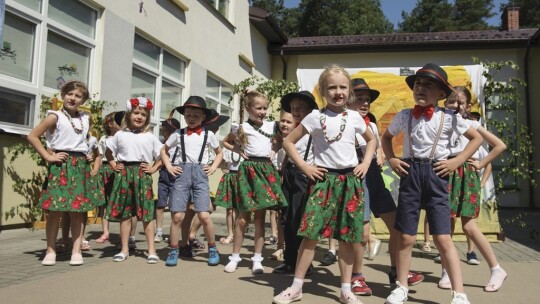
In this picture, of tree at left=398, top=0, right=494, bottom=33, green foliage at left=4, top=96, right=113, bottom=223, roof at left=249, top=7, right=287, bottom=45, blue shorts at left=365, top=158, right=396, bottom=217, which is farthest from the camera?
tree at left=398, top=0, right=494, bottom=33

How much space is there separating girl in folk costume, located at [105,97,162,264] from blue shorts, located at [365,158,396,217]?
2.33 meters

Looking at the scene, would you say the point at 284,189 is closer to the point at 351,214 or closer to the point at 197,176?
the point at 197,176

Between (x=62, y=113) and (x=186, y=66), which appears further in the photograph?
(x=186, y=66)

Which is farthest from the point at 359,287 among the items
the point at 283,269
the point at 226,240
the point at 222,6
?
the point at 222,6

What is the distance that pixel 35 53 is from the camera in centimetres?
704

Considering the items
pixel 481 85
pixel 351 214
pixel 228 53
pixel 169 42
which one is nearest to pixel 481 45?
pixel 228 53

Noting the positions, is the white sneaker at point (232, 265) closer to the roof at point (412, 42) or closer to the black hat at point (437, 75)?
the black hat at point (437, 75)

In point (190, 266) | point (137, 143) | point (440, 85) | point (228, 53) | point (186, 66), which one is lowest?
point (190, 266)

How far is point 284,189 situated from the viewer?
4969 millimetres

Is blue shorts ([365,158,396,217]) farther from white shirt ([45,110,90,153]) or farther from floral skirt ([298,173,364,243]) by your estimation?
white shirt ([45,110,90,153])

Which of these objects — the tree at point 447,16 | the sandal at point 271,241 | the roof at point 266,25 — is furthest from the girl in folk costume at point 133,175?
the tree at point 447,16

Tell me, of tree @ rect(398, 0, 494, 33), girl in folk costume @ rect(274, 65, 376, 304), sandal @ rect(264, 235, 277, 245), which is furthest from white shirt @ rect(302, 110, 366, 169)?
tree @ rect(398, 0, 494, 33)

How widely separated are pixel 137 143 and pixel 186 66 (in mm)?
7129

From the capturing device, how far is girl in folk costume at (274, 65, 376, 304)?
3.48 metres
